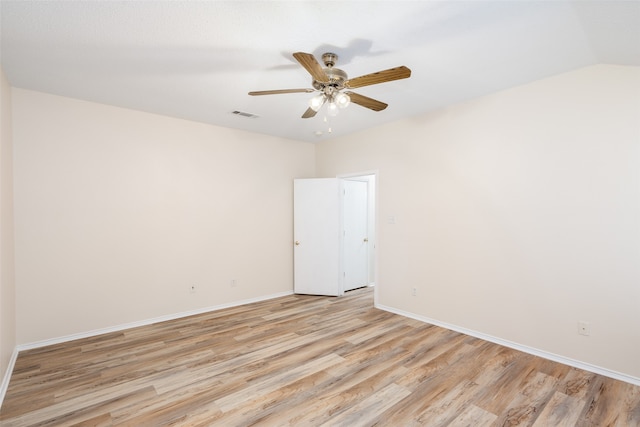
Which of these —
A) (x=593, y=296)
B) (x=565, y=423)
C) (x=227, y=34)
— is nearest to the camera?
(x=565, y=423)

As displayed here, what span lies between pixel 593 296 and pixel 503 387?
119 centimetres

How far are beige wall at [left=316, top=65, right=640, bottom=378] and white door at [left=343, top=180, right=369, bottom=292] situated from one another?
122 centimetres

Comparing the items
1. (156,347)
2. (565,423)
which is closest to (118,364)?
(156,347)

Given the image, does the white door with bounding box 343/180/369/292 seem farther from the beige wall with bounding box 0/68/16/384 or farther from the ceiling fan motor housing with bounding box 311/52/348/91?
the beige wall with bounding box 0/68/16/384

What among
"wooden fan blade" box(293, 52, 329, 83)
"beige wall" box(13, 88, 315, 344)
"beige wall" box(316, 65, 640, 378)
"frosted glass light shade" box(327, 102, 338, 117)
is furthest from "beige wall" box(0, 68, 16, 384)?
"beige wall" box(316, 65, 640, 378)

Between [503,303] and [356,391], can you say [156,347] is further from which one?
[503,303]

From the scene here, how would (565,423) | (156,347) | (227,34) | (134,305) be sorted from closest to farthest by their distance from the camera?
(565,423), (227,34), (156,347), (134,305)

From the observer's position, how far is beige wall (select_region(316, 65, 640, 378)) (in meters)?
2.55

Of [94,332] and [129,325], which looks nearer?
[94,332]

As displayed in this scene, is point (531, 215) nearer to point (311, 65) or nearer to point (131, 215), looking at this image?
point (311, 65)

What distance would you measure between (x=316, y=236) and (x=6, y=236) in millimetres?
3787

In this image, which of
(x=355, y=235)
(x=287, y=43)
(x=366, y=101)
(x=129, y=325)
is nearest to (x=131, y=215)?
(x=129, y=325)

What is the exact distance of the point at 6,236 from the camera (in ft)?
9.02

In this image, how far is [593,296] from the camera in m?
2.68
